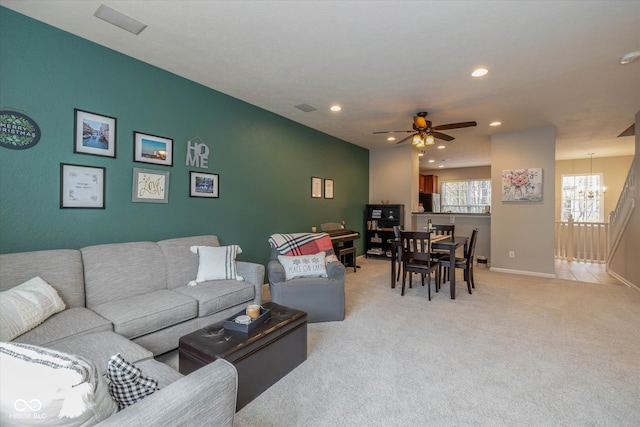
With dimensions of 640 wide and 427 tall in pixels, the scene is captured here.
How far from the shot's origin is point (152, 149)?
10.0 ft

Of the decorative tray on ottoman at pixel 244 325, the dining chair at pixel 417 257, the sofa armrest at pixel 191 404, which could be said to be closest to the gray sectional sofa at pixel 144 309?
the sofa armrest at pixel 191 404

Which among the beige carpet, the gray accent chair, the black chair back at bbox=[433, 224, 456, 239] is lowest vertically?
the beige carpet

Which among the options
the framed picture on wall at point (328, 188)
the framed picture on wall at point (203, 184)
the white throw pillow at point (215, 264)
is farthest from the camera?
the framed picture on wall at point (328, 188)

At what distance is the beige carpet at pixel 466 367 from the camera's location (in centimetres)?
175

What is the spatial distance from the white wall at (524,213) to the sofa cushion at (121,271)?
18.8 ft

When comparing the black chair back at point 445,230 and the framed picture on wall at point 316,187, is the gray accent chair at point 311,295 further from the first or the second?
the black chair back at point 445,230

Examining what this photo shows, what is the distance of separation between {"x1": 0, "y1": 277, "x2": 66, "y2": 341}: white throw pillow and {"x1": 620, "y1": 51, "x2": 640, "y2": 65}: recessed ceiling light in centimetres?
516

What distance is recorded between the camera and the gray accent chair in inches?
120

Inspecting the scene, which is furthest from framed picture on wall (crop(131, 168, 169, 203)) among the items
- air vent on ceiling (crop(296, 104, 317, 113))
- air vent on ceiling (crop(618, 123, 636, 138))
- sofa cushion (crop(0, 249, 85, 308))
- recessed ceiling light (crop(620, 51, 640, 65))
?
air vent on ceiling (crop(618, 123, 636, 138))

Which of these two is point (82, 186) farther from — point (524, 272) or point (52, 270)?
point (524, 272)

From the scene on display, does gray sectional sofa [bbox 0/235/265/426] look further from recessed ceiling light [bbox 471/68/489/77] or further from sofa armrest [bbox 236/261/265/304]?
recessed ceiling light [bbox 471/68/489/77]

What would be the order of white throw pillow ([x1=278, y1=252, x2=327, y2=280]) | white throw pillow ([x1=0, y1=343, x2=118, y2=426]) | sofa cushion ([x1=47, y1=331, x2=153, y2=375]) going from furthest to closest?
white throw pillow ([x1=278, y1=252, x2=327, y2=280]), sofa cushion ([x1=47, y1=331, x2=153, y2=375]), white throw pillow ([x1=0, y1=343, x2=118, y2=426])

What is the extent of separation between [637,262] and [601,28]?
388 cm

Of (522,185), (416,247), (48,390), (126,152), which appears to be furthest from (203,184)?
(522,185)
